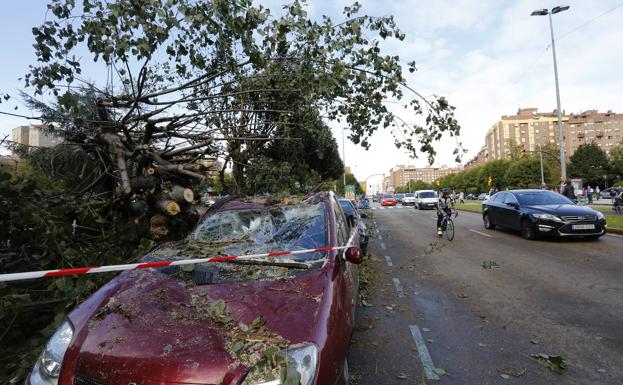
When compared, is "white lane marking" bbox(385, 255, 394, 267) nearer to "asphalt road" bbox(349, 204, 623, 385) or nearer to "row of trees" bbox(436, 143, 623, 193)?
"asphalt road" bbox(349, 204, 623, 385)

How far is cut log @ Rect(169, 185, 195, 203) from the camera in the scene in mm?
6645

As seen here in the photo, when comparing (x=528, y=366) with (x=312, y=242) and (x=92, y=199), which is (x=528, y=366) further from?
(x=92, y=199)

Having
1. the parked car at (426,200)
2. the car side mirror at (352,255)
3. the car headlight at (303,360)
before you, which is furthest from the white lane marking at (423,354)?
the parked car at (426,200)

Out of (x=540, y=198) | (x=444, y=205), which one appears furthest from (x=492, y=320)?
(x=540, y=198)

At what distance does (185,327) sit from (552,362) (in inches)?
134

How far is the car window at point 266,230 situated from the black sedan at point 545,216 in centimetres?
944

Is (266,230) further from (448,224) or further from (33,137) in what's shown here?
(448,224)

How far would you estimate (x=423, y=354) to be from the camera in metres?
3.92

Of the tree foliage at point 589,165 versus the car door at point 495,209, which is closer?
the car door at point 495,209

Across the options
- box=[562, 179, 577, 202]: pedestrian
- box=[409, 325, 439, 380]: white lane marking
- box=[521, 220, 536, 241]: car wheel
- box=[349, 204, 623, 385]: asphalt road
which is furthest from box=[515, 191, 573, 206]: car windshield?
box=[409, 325, 439, 380]: white lane marking

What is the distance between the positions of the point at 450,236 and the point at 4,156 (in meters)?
11.7

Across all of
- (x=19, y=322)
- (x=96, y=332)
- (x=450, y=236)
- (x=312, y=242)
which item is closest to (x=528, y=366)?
(x=312, y=242)

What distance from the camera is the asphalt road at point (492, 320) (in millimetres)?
3523

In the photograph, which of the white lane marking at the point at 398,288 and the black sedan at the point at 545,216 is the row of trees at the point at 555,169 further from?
the white lane marking at the point at 398,288
